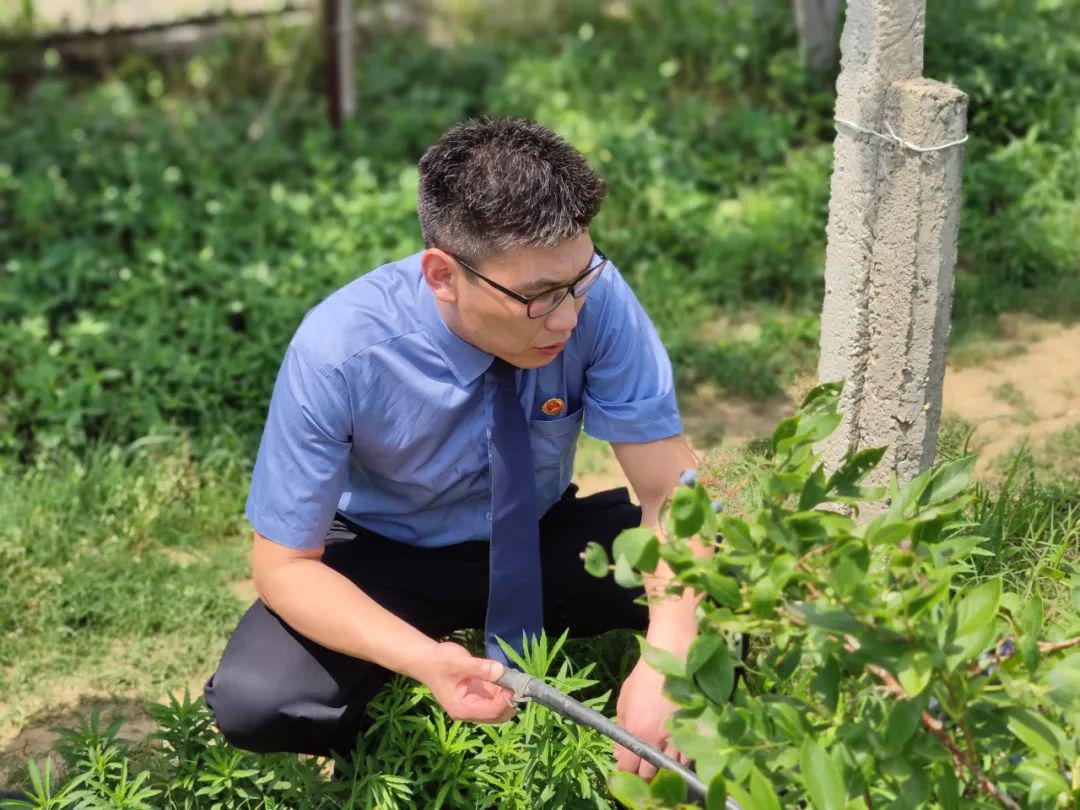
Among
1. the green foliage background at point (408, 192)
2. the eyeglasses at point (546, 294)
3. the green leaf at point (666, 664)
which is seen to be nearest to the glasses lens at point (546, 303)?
the eyeglasses at point (546, 294)

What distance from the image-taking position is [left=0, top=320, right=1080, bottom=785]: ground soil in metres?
4.27

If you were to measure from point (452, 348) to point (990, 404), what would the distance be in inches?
92.8

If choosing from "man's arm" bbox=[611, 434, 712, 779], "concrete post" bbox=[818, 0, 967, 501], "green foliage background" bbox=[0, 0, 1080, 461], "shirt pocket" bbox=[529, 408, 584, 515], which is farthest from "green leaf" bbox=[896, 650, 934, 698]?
"green foliage background" bbox=[0, 0, 1080, 461]

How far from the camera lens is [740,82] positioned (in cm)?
653

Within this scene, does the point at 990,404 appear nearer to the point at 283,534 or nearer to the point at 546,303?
the point at 546,303

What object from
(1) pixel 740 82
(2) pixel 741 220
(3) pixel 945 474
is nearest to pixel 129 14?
(1) pixel 740 82

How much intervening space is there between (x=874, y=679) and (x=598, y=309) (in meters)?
1.12

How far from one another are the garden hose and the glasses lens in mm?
640

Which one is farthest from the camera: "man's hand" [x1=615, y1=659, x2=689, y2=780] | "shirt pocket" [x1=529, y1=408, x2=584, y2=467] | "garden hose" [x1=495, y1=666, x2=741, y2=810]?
"shirt pocket" [x1=529, y1=408, x2=584, y2=467]

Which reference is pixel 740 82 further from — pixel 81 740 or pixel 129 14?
pixel 81 740

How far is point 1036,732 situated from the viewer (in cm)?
177

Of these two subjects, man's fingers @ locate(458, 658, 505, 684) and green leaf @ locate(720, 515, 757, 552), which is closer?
green leaf @ locate(720, 515, 757, 552)

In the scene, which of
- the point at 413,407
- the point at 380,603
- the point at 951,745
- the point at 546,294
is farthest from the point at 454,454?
the point at 951,745

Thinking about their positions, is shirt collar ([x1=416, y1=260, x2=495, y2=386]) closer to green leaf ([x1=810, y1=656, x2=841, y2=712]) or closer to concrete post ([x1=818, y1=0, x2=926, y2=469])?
concrete post ([x1=818, y1=0, x2=926, y2=469])
